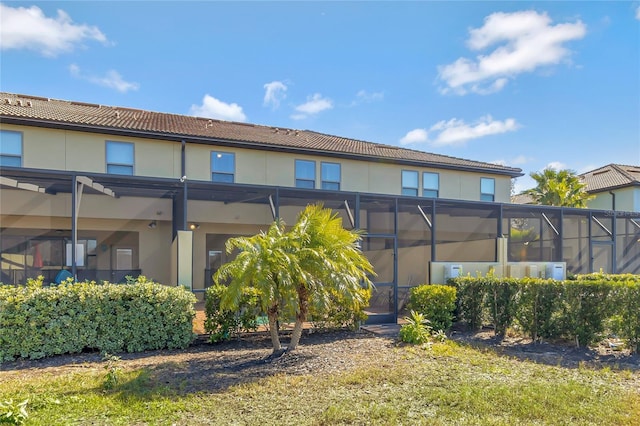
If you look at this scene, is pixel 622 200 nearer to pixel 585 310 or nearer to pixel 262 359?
pixel 585 310

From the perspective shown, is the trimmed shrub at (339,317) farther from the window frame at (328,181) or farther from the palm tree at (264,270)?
the window frame at (328,181)

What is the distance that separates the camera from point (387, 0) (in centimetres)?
1131

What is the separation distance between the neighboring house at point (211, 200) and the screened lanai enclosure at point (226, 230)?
44 millimetres

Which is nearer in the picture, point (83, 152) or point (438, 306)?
point (438, 306)

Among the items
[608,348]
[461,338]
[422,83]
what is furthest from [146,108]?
→ [608,348]

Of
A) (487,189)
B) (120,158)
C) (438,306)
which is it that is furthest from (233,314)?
(487,189)

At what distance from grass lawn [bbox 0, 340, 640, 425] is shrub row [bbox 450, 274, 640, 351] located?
1669 mm

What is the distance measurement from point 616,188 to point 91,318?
1091 inches

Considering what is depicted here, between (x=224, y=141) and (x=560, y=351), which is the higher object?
(x=224, y=141)

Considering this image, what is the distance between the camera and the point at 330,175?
16812mm

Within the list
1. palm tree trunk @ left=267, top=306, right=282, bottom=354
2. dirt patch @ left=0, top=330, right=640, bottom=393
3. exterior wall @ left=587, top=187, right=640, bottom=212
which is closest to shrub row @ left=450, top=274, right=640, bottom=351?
dirt patch @ left=0, top=330, right=640, bottom=393

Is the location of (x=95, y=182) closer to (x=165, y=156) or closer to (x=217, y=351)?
(x=165, y=156)

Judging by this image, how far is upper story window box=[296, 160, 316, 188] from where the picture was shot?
53.4 feet

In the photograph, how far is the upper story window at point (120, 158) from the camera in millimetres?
13867
